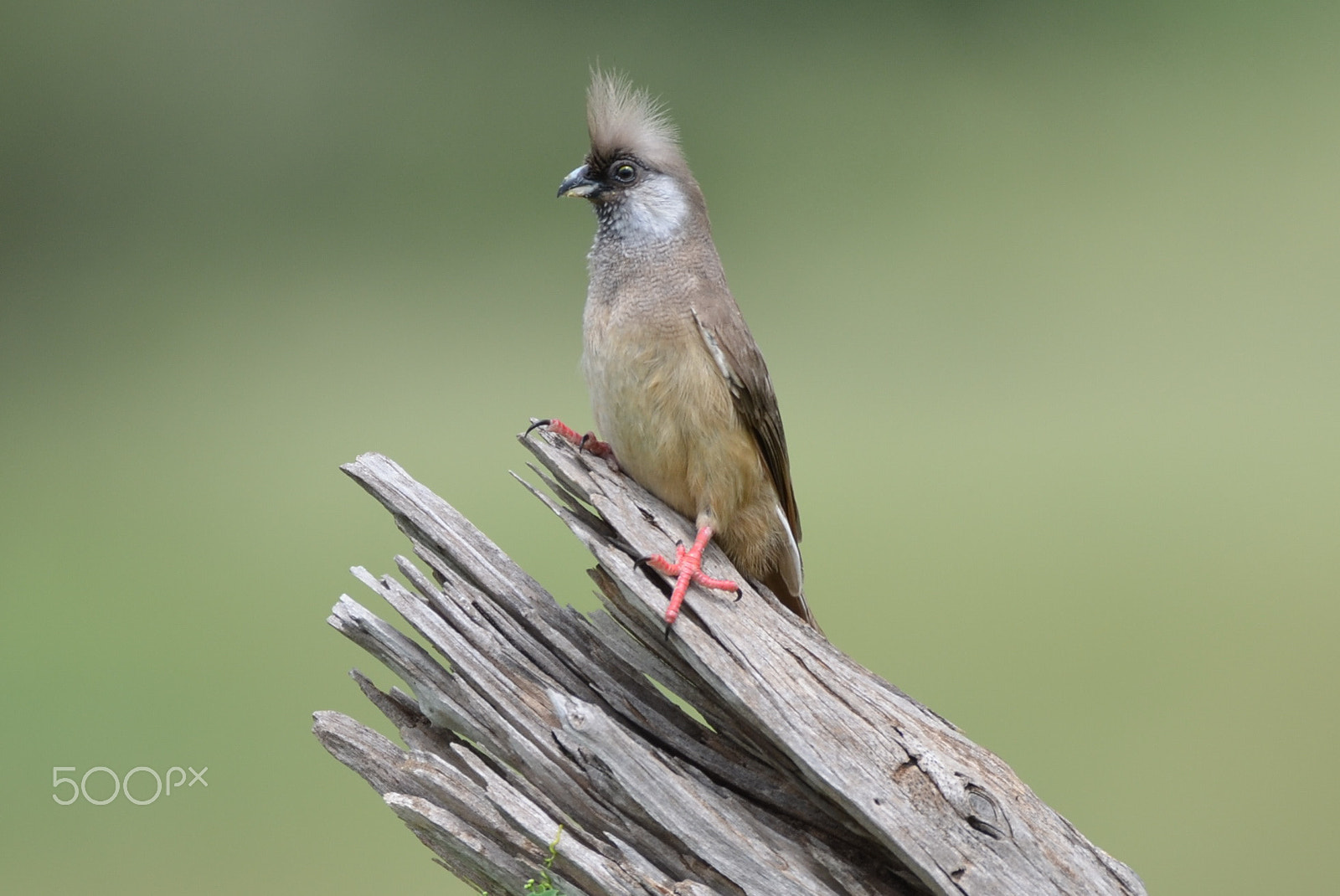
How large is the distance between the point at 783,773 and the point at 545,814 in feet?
1.97

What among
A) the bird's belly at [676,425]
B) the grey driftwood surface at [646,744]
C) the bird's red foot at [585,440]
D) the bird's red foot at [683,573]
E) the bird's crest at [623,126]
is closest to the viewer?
the grey driftwood surface at [646,744]

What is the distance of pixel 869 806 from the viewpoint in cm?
265

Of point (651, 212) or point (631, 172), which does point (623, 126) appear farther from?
point (651, 212)

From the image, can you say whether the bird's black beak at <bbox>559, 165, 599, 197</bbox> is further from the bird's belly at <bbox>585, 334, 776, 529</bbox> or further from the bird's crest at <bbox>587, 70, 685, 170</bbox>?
the bird's belly at <bbox>585, 334, 776, 529</bbox>

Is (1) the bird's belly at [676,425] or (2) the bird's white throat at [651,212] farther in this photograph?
(2) the bird's white throat at [651,212]

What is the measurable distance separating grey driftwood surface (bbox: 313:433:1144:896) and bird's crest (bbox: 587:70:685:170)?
2.78 ft

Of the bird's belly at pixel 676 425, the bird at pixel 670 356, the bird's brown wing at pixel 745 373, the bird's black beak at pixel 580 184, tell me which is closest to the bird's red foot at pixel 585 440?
the bird at pixel 670 356

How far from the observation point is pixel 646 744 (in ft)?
9.39

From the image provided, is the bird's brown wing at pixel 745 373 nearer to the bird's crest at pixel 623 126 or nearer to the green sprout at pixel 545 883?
the bird's crest at pixel 623 126

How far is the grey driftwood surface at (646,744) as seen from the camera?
8.90 feet

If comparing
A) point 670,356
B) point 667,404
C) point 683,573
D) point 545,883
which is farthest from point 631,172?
point 545,883

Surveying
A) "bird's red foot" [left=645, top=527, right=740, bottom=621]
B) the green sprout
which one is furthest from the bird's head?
the green sprout

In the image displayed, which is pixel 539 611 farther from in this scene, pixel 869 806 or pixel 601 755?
pixel 869 806

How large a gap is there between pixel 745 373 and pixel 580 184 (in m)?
0.72
